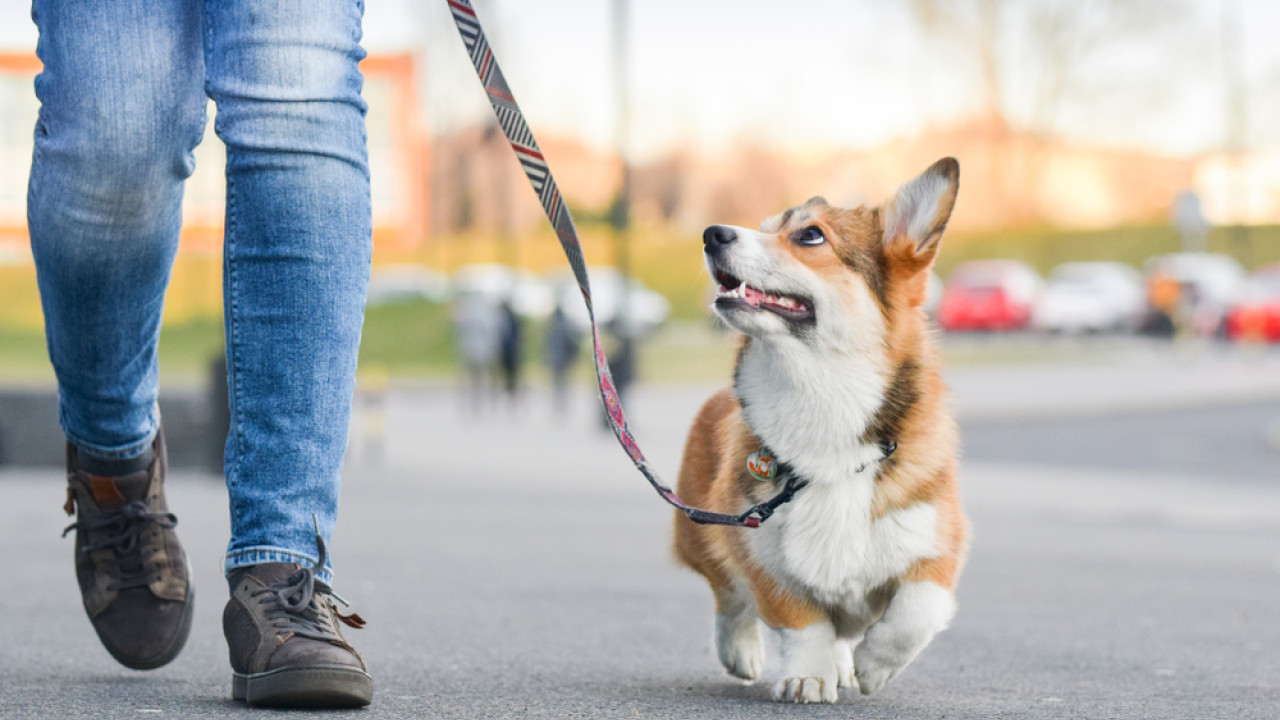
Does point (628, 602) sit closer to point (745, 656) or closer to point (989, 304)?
point (745, 656)

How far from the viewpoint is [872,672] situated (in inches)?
118

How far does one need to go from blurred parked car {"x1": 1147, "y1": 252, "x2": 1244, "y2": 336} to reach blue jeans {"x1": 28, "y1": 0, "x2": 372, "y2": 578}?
37.8 metres

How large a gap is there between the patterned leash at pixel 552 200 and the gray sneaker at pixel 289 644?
25.0 inches

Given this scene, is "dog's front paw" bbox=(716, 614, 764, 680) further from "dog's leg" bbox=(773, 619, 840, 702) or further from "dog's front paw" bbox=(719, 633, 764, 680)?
"dog's leg" bbox=(773, 619, 840, 702)

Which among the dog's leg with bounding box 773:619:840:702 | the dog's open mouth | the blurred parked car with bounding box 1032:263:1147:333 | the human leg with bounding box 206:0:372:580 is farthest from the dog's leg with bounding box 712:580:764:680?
the blurred parked car with bounding box 1032:263:1147:333

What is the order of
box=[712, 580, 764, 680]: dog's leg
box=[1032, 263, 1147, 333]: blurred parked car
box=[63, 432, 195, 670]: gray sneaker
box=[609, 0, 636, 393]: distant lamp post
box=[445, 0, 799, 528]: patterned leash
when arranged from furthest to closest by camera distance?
box=[1032, 263, 1147, 333]: blurred parked car
box=[609, 0, 636, 393]: distant lamp post
box=[712, 580, 764, 680]: dog's leg
box=[63, 432, 195, 670]: gray sneaker
box=[445, 0, 799, 528]: patterned leash

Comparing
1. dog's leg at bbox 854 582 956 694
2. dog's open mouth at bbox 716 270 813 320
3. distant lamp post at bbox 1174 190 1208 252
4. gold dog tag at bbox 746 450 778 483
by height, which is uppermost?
distant lamp post at bbox 1174 190 1208 252

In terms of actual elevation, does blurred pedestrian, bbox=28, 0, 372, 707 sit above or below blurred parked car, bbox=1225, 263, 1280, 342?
above

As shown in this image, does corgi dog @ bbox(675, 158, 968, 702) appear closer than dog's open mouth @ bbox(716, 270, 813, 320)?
Yes

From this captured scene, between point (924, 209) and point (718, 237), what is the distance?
415 mm

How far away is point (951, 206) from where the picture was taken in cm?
307

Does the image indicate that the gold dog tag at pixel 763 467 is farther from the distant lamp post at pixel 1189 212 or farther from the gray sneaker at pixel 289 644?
the distant lamp post at pixel 1189 212

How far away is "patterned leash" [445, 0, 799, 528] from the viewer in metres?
2.91

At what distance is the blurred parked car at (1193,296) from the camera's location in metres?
38.7
